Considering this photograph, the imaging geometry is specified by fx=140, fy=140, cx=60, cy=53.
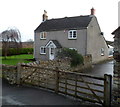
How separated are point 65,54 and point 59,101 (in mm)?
11382

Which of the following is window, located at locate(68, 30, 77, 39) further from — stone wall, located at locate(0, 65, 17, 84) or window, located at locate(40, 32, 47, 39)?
stone wall, located at locate(0, 65, 17, 84)

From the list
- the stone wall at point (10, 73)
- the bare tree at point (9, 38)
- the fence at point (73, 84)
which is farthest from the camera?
the bare tree at point (9, 38)

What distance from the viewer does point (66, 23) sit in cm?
2475

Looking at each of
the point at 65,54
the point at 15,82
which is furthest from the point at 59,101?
the point at 65,54

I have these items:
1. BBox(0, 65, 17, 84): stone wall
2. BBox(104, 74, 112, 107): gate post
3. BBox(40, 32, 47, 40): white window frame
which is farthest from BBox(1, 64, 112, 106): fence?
BBox(40, 32, 47, 40): white window frame

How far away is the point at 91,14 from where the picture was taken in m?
24.3

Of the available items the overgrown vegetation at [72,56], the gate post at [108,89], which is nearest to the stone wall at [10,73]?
the gate post at [108,89]

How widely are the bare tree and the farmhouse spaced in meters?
4.12

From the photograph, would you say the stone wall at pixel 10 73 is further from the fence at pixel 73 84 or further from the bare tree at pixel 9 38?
the bare tree at pixel 9 38

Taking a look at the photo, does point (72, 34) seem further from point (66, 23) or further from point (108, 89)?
point (108, 89)

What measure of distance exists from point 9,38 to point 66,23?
1002 centimetres

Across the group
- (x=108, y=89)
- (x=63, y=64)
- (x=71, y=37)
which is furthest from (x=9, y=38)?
(x=108, y=89)

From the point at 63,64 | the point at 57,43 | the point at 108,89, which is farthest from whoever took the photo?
the point at 57,43

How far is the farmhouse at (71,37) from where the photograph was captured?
862 inches
